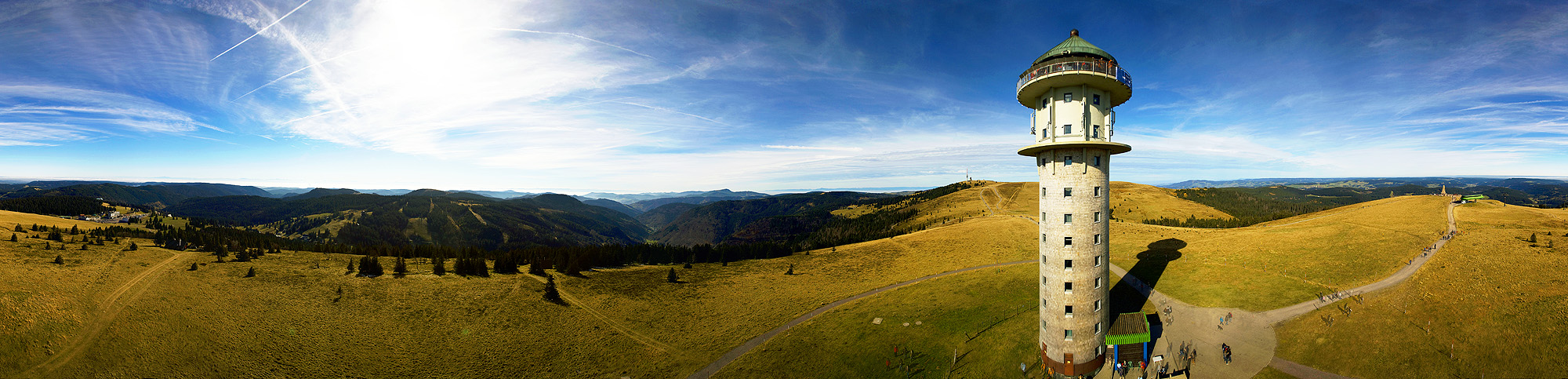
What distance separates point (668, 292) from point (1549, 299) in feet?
250

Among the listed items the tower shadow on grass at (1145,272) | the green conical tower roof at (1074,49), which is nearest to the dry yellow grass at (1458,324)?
the tower shadow on grass at (1145,272)

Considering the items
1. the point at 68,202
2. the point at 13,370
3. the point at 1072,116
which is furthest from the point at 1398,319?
the point at 68,202

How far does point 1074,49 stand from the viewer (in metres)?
27.2

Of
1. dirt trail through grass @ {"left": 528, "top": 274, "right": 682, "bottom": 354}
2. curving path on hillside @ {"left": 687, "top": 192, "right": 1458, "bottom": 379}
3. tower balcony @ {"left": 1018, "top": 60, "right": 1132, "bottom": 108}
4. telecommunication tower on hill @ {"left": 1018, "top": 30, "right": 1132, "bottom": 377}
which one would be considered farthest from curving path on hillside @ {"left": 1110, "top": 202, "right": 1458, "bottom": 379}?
dirt trail through grass @ {"left": 528, "top": 274, "right": 682, "bottom": 354}

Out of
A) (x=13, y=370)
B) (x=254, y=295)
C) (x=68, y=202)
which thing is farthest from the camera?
(x=68, y=202)

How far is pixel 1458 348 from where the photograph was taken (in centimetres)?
2783

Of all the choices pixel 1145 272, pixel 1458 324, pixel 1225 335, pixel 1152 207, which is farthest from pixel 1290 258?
pixel 1152 207

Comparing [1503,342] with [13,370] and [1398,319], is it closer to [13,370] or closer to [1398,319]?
[1398,319]

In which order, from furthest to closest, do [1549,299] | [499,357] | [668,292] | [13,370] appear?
[668,292], [499,357], [13,370], [1549,299]

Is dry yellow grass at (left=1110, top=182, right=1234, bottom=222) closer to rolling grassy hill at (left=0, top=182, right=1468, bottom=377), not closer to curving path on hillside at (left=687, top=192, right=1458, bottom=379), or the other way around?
rolling grassy hill at (left=0, top=182, right=1468, bottom=377)

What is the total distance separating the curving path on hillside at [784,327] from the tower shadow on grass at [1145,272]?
13.0 meters

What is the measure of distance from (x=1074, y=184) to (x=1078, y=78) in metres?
6.52

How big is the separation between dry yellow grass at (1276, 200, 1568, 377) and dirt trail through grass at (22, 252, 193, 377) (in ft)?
310

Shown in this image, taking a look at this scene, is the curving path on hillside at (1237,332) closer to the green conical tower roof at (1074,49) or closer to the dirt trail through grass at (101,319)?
the green conical tower roof at (1074,49)
